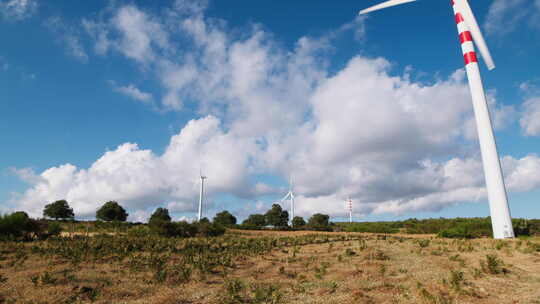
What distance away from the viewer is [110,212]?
214 feet

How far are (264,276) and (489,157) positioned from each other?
2219 centimetres

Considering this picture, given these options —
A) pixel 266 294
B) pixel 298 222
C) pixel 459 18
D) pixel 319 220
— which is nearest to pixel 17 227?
pixel 266 294

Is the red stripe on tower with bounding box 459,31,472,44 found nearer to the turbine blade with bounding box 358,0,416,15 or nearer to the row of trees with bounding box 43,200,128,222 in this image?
the turbine blade with bounding box 358,0,416,15

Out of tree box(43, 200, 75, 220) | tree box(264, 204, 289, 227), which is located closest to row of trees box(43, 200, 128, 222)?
tree box(43, 200, 75, 220)

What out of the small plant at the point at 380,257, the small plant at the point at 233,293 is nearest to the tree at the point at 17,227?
the small plant at the point at 233,293

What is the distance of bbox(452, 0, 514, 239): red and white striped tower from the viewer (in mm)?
25688

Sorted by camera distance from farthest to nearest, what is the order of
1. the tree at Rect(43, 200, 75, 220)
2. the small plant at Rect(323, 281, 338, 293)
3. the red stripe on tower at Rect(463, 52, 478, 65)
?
1. the tree at Rect(43, 200, 75, 220)
2. the red stripe on tower at Rect(463, 52, 478, 65)
3. the small plant at Rect(323, 281, 338, 293)

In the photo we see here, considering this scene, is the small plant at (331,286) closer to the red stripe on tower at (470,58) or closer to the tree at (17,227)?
the tree at (17,227)

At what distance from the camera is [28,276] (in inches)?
530

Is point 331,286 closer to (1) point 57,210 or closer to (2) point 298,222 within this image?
(2) point 298,222

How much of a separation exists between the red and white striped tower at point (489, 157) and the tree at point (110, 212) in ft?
206

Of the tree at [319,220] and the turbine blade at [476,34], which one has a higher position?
the turbine blade at [476,34]

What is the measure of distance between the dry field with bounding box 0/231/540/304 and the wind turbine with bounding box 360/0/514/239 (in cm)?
650

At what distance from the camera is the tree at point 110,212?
64.8 m
